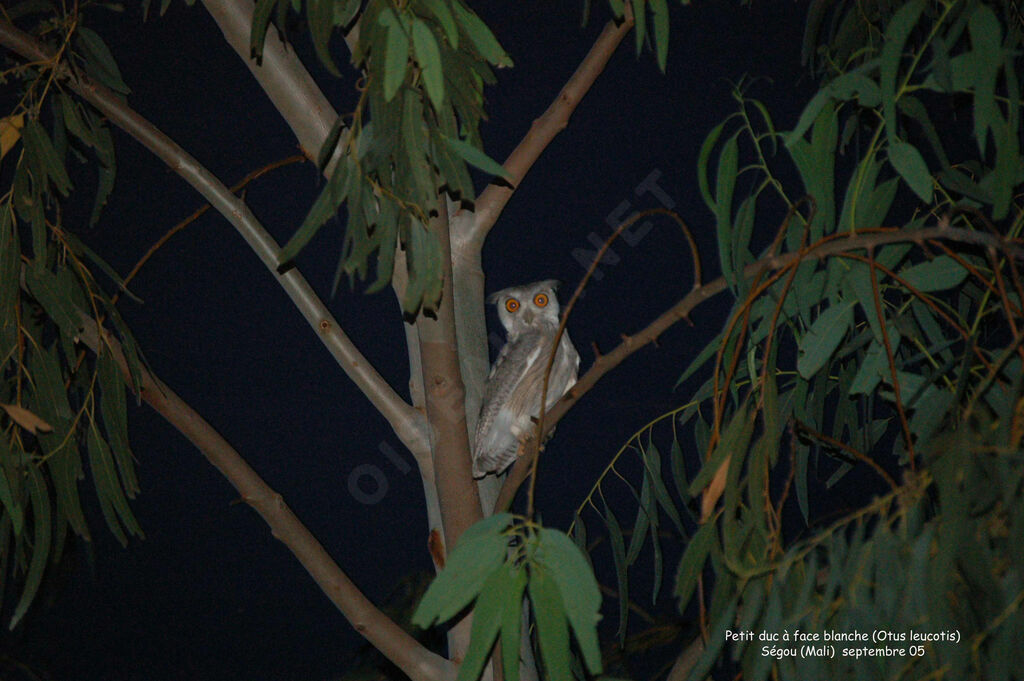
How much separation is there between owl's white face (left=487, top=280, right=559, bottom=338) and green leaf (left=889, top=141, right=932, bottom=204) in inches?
49.4

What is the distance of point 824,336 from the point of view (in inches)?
37.8

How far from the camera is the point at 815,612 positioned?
2.86 feet

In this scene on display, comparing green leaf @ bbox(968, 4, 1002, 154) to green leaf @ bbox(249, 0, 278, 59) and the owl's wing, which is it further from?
the owl's wing

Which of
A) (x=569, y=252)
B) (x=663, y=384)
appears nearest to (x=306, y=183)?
(x=569, y=252)

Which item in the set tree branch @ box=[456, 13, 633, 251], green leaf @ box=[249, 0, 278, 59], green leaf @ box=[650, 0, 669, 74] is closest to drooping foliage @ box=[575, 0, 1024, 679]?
green leaf @ box=[650, 0, 669, 74]

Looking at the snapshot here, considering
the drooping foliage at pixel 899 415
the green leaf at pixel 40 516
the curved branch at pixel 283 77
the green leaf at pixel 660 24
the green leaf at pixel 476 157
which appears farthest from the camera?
the curved branch at pixel 283 77

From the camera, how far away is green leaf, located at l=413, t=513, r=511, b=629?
0.85 metres

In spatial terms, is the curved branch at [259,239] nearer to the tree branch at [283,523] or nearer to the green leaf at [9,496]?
the tree branch at [283,523]

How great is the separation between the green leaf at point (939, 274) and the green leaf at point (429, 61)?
1.84 feet

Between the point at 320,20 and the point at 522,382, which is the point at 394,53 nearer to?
the point at 320,20

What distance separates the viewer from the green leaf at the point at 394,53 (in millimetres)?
851

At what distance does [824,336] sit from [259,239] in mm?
917

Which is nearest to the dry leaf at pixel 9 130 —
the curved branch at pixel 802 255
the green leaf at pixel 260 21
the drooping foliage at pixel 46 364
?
the drooping foliage at pixel 46 364

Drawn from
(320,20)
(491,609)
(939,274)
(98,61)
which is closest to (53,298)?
(98,61)
